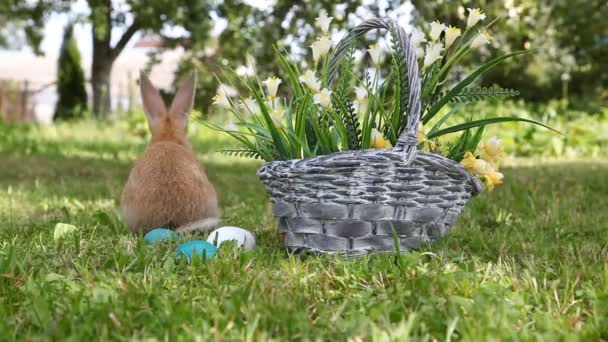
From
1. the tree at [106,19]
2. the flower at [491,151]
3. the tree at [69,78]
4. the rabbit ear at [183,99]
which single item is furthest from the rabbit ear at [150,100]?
the tree at [69,78]

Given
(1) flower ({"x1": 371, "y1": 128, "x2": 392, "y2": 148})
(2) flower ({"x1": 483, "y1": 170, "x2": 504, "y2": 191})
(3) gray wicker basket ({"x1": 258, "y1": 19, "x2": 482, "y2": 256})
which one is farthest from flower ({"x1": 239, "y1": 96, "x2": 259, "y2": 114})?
(2) flower ({"x1": 483, "y1": 170, "x2": 504, "y2": 191})

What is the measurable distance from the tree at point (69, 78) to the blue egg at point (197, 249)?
14.1 meters


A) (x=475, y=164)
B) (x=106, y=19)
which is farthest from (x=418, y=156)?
(x=106, y=19)

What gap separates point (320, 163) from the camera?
6.98 ft

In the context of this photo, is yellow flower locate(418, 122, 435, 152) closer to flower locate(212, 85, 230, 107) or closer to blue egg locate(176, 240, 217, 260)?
flower locate(212, 85, 230, 107)

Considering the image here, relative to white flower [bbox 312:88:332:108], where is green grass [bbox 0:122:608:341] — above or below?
below

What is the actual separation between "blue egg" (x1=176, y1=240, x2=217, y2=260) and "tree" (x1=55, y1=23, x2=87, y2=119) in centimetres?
1414

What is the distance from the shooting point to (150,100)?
3.55 metres

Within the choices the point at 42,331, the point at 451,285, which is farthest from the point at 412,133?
the point at 42,331

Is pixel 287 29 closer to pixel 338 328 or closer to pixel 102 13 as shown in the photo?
pixel 338 328

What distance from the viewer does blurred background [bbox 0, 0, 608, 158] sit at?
18.5ft

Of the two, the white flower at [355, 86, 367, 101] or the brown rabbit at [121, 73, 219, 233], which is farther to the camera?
the brown rabbit at [121, 73, 219, 233]

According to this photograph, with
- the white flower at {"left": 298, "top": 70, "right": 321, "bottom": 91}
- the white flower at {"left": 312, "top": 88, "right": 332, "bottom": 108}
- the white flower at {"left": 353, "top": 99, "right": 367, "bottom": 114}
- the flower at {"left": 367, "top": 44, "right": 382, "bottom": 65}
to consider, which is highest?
the flower at {"left": 367, "top": 44, "right": 382, "bottom": 65}

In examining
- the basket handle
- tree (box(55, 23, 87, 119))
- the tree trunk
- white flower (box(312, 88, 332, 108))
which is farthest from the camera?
Answer: tree (box(55, 23, 87, 119))
